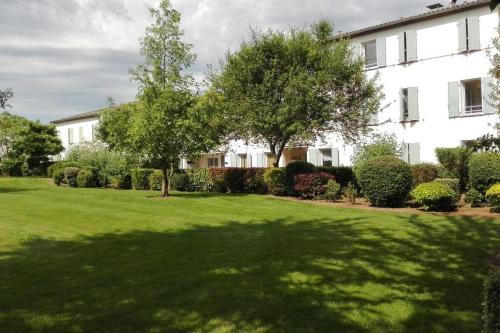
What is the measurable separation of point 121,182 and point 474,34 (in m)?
20.5

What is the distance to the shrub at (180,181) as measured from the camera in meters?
24.3

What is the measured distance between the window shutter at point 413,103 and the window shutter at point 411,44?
179 centimetres

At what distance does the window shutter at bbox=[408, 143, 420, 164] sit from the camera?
26.1 m

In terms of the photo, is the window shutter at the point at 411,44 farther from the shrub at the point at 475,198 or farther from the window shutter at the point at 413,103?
the shrub at the point at 475,198

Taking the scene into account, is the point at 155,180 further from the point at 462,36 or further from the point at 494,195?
the point at 462,36

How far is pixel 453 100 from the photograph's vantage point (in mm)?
24703

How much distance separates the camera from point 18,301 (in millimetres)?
5738

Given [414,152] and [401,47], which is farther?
[401,47]

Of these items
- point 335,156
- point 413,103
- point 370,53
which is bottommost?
point 335,156

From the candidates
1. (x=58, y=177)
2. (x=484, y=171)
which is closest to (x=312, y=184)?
(x=484, y=171)

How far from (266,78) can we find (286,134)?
259cm

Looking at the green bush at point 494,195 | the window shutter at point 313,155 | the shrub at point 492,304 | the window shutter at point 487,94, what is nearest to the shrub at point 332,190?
the green bush at point 494,195

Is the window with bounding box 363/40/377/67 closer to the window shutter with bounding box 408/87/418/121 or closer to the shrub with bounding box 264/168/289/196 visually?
the window shutter with bounding box 408/87/418/121

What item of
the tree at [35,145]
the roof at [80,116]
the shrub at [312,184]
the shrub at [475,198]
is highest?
the roof at [80,116]
